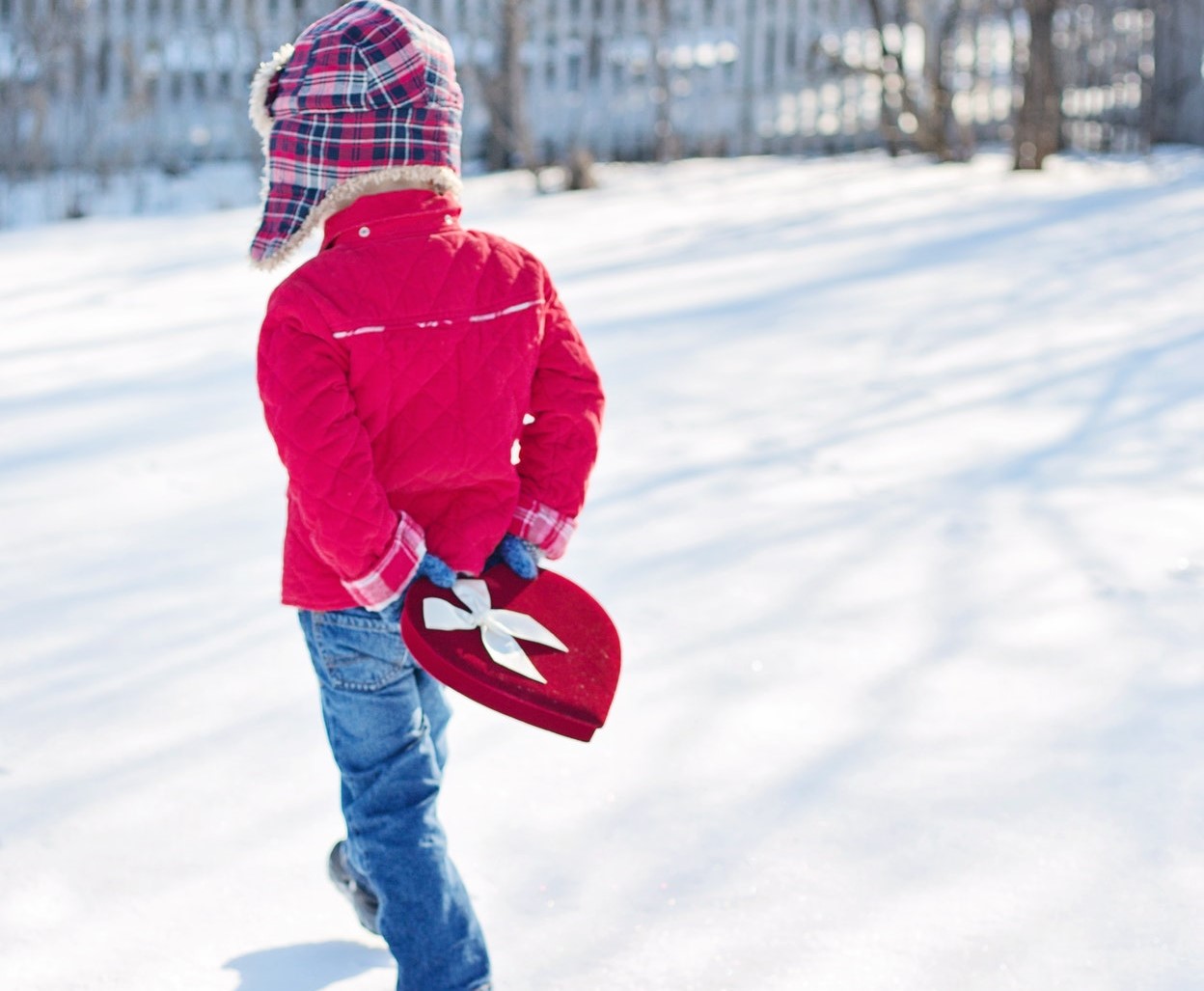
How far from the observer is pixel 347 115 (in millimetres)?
1698

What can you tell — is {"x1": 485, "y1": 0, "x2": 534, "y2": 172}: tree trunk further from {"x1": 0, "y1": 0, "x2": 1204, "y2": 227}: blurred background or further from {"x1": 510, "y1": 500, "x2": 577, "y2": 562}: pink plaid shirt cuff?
{"x1": 510, "y1": 500, "x2": 577, "y2": 562}: pink plaid shirt cuff

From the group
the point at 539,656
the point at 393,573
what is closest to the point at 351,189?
the point at 393,573

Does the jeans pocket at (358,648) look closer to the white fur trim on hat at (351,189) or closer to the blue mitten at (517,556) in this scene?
the blue mitten at (517,556)

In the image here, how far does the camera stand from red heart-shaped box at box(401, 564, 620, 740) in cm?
168

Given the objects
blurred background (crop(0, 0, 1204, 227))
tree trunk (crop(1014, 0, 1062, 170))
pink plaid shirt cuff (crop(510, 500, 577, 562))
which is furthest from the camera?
blurred background (crop(0, 0, 1204, 227))

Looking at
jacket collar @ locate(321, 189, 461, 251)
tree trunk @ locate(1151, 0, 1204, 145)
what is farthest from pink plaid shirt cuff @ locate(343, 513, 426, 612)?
tree trunk @ locate(1151, 0, 1204, 145)

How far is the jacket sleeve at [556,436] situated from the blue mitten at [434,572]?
0.15 metres

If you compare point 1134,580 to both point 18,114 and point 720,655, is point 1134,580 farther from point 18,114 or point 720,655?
point 18,114

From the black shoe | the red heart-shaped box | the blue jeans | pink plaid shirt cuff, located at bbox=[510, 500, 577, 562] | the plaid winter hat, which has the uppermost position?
the plaid winter hat

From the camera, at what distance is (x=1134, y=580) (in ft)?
10.4

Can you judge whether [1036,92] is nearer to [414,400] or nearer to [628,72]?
[628,72]

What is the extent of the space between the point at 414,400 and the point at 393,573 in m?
0.21

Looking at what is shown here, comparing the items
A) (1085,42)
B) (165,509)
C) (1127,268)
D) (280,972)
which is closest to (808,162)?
(1085,42)

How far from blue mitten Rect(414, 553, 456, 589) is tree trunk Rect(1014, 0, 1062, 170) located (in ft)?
24.1
